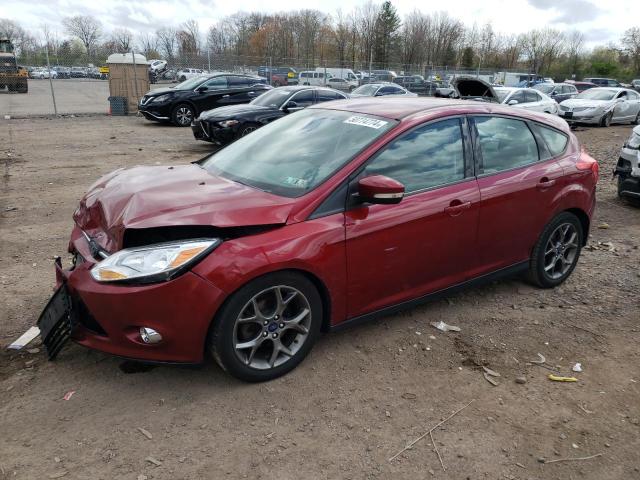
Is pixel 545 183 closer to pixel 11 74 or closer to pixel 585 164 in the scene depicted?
pixel 585 164

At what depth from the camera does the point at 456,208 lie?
353 centimetres

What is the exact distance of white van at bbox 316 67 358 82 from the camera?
1252 inches

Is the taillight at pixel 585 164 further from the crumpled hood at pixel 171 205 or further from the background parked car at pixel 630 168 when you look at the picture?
the background parked car at pixel 630 168

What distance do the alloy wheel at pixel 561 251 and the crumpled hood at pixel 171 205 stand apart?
262 centimetres

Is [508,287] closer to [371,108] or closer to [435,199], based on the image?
[435,199]

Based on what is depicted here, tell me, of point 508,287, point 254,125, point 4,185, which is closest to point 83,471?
point 508,287

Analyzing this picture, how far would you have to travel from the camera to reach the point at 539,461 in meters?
2.52

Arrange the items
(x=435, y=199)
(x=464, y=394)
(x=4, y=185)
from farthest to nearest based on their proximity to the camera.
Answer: (x=4, y=185), (x=435, y=199), (x=464, y=394)

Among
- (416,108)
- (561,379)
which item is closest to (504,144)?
(416,108)

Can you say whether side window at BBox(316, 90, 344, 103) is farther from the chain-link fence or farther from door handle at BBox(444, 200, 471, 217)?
the chain-link fence

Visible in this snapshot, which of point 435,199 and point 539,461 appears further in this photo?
point 435,199

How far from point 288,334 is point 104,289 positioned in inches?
43.0

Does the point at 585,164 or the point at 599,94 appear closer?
the point at 585,164

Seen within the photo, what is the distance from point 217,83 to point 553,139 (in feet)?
43.7
